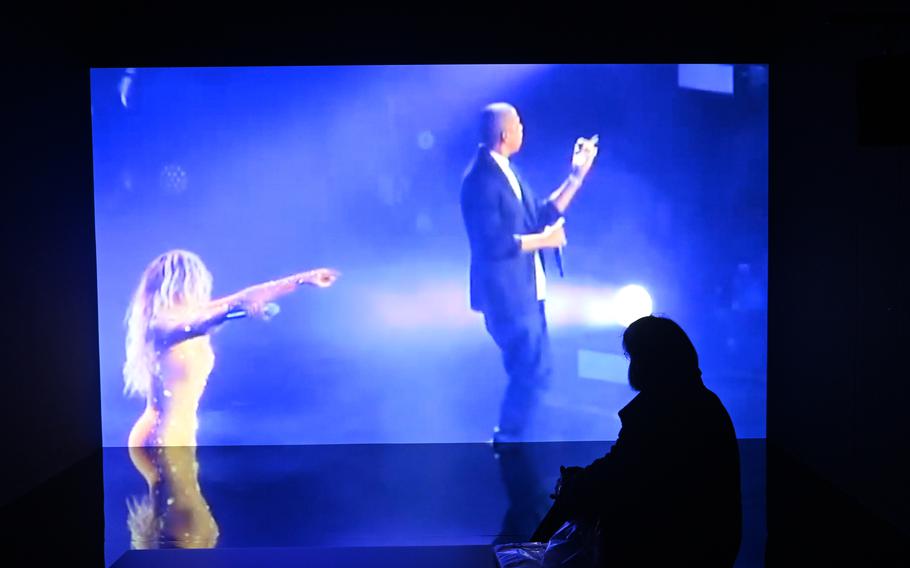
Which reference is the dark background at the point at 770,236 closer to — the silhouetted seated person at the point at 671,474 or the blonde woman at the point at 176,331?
the blonde woman at the point at 176,331

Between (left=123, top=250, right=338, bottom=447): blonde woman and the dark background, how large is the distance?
298 millimetres

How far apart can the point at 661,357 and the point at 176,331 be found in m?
3.96

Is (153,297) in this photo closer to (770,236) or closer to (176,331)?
(176,331)

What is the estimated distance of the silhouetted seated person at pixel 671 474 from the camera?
2.19 m

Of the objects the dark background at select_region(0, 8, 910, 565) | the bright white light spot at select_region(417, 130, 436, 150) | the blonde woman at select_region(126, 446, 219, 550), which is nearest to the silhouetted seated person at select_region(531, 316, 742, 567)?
the dark background at select_region(0, 8, 910, 565)

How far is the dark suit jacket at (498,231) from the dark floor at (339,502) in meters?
0.98

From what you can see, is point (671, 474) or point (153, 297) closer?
point (671, 474)

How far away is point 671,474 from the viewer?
2184 millimetres

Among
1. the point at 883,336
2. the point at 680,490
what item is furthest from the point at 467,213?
the point at 680,490

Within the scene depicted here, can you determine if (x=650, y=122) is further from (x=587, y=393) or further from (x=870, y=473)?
(x=870, y=473)

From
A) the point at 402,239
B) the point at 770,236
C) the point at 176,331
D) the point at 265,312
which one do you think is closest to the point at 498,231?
the point at 402,239

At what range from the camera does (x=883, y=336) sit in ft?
12.6

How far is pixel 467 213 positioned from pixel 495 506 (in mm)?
2014

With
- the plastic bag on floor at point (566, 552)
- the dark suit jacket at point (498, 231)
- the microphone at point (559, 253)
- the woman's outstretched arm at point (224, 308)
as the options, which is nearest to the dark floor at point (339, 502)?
the plastic bag on floor at point (566, 552)
